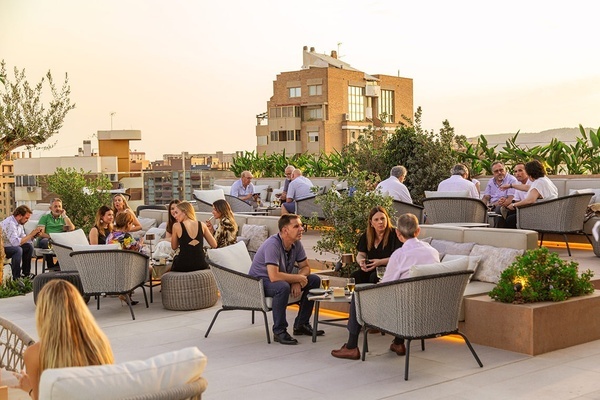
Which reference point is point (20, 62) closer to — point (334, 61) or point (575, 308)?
point (575, 308)

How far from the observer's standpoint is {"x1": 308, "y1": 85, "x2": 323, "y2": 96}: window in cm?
7431

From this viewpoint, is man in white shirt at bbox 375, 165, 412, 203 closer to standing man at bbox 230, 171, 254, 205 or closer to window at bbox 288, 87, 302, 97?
standing man at bbox 230, 171, 254, 205

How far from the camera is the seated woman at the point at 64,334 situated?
3463 millimetres

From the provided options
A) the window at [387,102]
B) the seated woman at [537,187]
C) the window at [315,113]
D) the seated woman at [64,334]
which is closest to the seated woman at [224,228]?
the seated woman at [537,187]

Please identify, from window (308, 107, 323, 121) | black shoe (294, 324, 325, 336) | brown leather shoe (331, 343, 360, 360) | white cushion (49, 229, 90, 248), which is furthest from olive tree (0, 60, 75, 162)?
window (308, 107, 323, 121)

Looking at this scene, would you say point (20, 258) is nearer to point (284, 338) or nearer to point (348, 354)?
point (284, 338)

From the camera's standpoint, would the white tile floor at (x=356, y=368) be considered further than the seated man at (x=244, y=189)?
No

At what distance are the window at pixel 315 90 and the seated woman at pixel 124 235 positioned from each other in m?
64.8

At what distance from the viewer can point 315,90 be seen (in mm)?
74875

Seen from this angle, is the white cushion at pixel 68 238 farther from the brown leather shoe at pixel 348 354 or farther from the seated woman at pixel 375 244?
the brown leather shoe at pixel 348 354

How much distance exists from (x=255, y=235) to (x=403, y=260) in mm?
4566

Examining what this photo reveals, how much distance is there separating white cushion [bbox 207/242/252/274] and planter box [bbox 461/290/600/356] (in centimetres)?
232

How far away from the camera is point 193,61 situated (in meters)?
26.3

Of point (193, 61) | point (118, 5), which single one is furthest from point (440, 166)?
point (193, 61)
